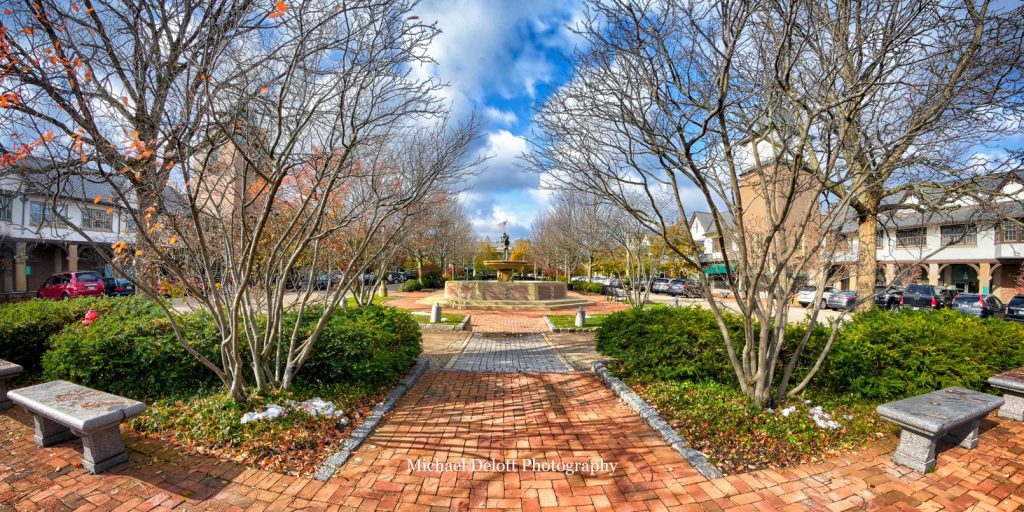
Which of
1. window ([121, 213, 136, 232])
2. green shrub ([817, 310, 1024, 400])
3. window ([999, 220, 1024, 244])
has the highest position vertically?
window ([999, 220, 1024, 244])

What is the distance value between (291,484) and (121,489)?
4.01 feet

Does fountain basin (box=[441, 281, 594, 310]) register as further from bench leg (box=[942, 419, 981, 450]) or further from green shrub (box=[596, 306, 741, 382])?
bench leg (box=[942, 419, 981, 450])

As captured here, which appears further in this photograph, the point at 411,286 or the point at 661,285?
the point at 661,285

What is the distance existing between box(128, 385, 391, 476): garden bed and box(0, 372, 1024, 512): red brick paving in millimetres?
141

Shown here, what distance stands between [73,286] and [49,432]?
22596 mm

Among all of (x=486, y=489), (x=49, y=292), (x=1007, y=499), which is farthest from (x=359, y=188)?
(x=49, y=292)

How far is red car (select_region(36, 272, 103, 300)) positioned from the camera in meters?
19.5

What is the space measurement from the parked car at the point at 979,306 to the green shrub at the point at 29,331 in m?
27.0

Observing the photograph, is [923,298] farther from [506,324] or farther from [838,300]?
[506,324]

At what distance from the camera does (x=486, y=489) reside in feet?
10.6

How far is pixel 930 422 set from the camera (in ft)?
11.2

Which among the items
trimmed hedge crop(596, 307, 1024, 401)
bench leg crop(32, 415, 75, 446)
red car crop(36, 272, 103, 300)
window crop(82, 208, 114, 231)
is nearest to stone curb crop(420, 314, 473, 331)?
trimmed hedge crop(596, 307, 1024, 401)

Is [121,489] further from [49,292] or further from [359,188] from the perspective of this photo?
[49,292]

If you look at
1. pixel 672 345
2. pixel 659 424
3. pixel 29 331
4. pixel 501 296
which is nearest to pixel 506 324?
pixel 501 296
